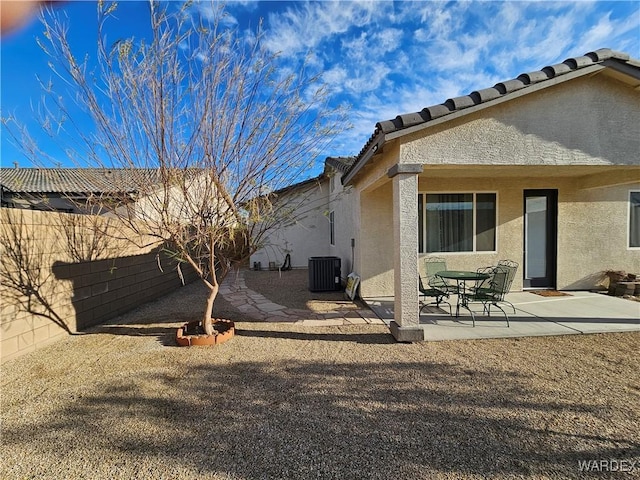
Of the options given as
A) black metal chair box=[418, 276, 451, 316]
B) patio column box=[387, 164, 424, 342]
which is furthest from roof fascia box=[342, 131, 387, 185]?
black metal chair box=[418, 276, 451, 316]

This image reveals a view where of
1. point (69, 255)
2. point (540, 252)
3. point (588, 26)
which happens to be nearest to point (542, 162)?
point (588, 26)

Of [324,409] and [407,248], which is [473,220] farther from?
[324,409]

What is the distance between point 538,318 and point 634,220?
5.58m

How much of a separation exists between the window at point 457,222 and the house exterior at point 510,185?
27 mm

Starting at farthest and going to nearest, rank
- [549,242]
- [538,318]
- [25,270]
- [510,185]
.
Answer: [549,242] → [510,185] → [538,318] → [25,270]

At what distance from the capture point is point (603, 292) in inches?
336

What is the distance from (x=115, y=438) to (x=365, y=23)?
328 inches

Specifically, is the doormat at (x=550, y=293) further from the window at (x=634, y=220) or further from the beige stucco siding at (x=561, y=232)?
the window at (x=634, y=220)

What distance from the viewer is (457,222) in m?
8.66

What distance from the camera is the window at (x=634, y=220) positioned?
8781 mm

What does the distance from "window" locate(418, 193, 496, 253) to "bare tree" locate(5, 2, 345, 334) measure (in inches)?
179

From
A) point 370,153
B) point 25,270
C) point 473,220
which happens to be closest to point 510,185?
point 473,220

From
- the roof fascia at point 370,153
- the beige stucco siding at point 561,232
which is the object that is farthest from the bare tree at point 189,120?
the beige stucco siding at point 561,232

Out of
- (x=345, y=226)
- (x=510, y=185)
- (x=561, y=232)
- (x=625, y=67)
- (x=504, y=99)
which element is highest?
(x=625, y=67)
